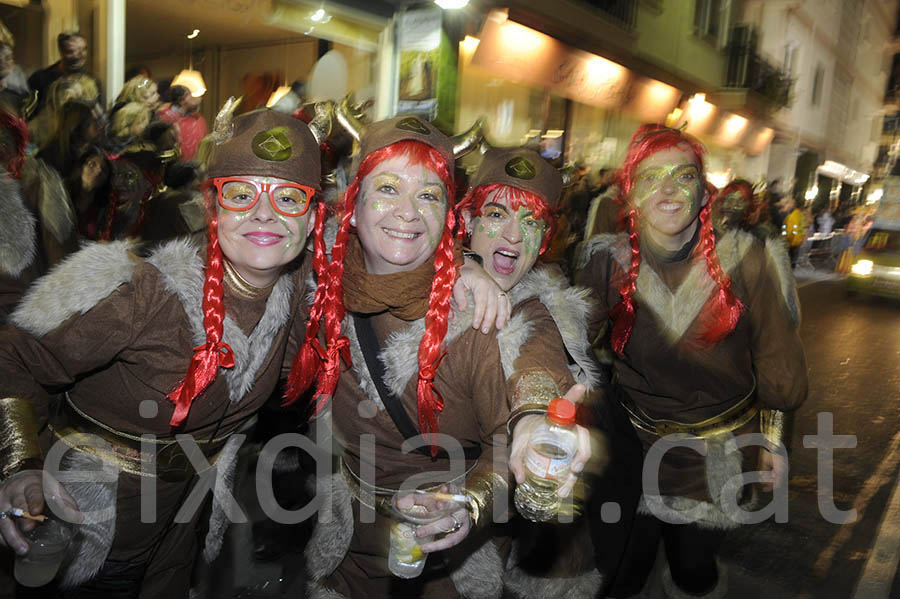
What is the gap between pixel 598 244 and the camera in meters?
3.42

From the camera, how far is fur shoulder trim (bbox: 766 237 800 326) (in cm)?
297

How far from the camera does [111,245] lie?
2205 mm

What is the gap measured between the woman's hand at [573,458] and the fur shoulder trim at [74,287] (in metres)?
1.35

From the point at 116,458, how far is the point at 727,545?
3755mm

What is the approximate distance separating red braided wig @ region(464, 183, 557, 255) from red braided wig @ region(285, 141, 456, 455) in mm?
531

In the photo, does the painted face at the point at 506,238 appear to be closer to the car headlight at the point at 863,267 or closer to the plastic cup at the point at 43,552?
the plastic cup at the point at 43,552

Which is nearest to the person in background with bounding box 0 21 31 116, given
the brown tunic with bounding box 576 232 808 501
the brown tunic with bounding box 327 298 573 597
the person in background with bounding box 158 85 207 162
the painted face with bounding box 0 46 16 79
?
the painted face with bounding box 0 46 16 79

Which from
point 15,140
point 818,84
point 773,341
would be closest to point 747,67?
point 818,84

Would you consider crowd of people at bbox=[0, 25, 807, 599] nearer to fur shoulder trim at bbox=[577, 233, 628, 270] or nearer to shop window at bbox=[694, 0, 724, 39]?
fur shoulder trim at bbox=[577, 233, 628, 270]

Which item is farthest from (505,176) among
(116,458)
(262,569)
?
(262,569)

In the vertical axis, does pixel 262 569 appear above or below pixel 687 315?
below

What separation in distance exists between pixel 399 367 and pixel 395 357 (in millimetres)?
42

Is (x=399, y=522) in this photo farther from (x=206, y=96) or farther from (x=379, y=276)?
(x=206, y=96)

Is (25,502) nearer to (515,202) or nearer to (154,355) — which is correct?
(154,355)
